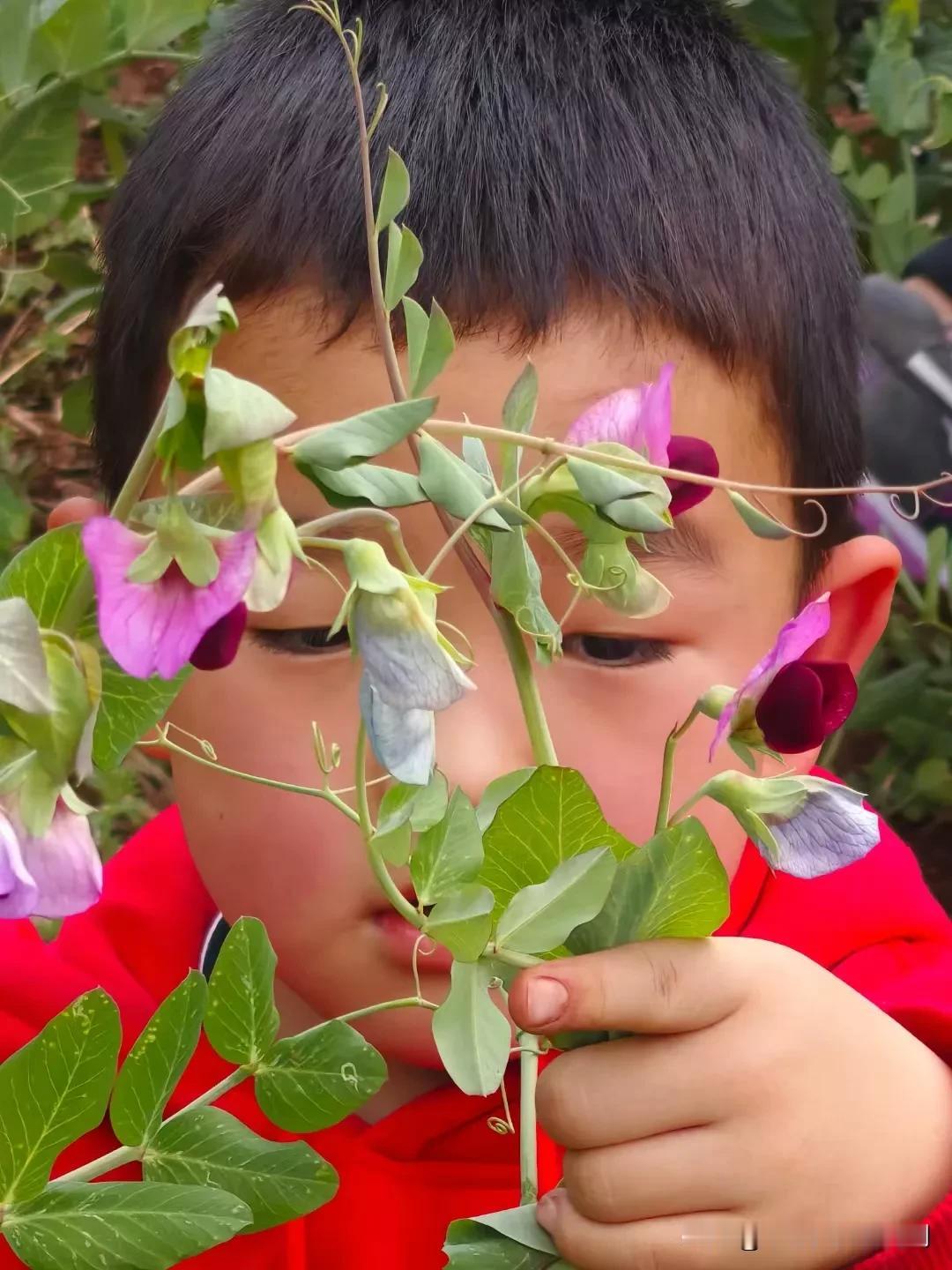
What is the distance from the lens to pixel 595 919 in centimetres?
42

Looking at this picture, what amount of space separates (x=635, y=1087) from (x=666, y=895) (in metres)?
0.11

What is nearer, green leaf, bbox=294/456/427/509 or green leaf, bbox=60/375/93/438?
green leaf, bbox=294/456/427/509

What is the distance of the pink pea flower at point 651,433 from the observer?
0.37m

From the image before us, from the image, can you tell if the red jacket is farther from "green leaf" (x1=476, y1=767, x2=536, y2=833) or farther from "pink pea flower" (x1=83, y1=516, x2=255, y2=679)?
"pink pea flower" (x1=83, y1=516, x2=255, y2=679)

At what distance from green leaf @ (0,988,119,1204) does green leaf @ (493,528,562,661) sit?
0.51ft

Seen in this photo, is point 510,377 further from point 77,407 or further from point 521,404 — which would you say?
point 77,407

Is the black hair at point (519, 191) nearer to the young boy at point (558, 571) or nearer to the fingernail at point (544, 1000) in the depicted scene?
the young boy at point (558, 571)

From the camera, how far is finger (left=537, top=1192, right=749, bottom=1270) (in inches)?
17.3

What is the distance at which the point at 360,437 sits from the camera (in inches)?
12.0

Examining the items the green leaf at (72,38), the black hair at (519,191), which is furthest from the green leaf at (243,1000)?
the green leaf at (72,38)

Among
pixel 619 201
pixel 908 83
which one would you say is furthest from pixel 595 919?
pixel 908 83

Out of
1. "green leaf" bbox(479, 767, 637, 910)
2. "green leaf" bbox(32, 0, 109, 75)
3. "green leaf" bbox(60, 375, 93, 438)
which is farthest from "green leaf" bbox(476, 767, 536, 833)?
"green leaf" bbox(60, 375, 93, 438)

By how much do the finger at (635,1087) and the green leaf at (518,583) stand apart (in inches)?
Answer: 6.0

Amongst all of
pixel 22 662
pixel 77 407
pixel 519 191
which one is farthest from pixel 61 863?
pixel 77 407
